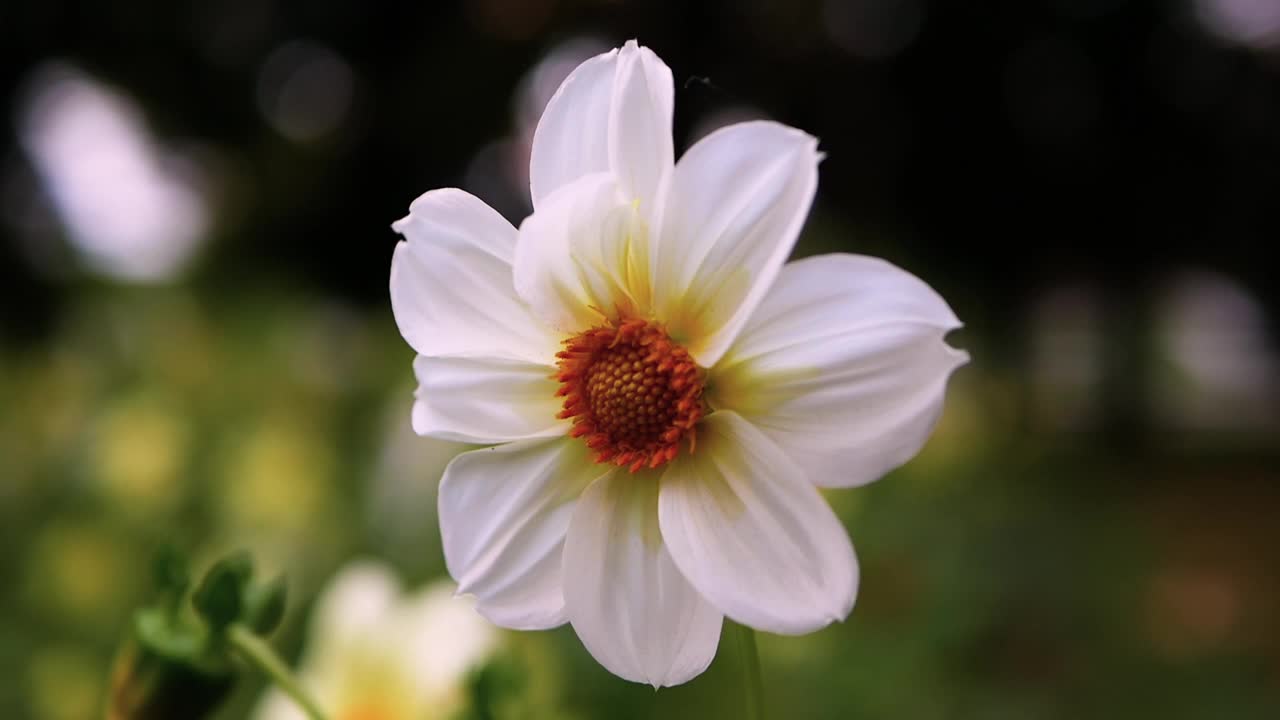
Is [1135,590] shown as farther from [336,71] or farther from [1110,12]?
[336,71]

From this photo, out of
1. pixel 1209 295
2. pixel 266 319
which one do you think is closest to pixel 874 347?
pixel 266 319

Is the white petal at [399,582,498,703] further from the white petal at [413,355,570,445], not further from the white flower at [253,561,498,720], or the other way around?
the white petal at [413,355,570,445]

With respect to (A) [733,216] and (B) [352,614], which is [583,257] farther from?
(B) [352,614]

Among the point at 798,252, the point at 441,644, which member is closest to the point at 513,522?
the point at 441,644

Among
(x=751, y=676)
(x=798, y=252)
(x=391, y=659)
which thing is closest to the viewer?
(x=751, y=676)

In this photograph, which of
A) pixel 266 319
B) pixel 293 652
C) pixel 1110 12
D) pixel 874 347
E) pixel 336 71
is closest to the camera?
pixel 874 347

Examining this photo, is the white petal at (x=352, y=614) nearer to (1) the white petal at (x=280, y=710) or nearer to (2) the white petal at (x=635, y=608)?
(1) the white petal at (x=280, y=710)

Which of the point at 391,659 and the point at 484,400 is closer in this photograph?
the point at 484,400
